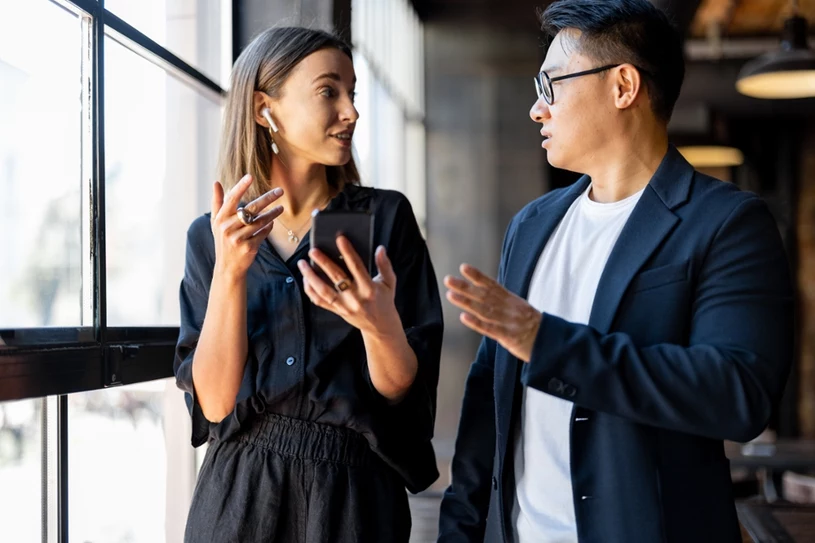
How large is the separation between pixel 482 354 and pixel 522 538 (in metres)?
0.42

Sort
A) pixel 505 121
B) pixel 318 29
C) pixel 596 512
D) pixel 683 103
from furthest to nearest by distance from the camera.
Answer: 1. pixel 683 103
2. pixel 505 121
3. pixel 318 29
4. pixel 596 512

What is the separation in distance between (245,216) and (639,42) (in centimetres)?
80

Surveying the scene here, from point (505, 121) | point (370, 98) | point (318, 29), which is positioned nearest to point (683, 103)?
point (505, 121)

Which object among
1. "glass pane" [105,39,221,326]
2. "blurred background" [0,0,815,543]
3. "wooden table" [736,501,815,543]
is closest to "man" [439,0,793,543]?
"blurred background" [0,0,815,543]

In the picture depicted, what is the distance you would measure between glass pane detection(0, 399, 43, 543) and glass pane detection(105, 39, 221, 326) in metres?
0.37

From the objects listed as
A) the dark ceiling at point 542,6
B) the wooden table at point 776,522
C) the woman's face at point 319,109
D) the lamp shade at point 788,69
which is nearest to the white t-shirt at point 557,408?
the woman's face at point 319,109

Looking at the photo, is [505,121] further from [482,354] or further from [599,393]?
[599,393]

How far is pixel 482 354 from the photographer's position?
1897 mm

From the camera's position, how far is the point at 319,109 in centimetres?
180

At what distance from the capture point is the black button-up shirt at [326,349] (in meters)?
1.68

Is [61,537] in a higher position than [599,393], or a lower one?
lower

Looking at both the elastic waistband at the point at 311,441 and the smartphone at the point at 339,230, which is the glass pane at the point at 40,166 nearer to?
the elastic waistband at the point at 311,441

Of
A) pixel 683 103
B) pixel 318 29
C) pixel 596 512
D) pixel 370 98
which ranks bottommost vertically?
pixel 596 512

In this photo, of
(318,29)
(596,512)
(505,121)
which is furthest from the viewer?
(505,121)
